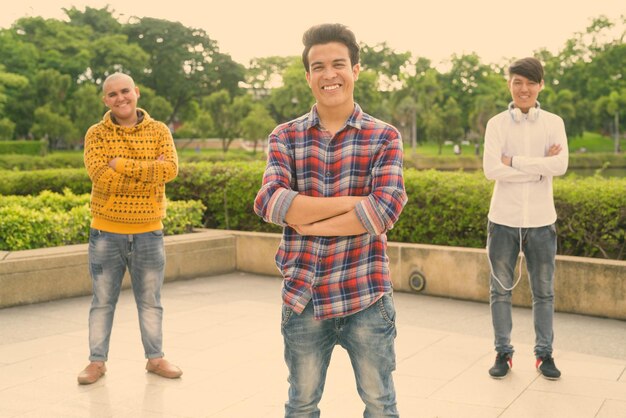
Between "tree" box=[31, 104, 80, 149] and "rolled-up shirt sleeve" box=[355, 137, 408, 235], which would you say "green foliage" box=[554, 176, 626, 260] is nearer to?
"rolled-up shirt sleeve" box=[355, 137, 408, 235]

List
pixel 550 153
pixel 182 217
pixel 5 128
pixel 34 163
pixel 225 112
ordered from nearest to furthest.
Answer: pixel 550 153, pixel 182 217, pixel 34 163, pixel 5 128, pixel 225 112

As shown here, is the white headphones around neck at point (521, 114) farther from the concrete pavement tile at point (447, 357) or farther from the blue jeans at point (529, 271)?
the concrete pavement tile at point (447, 357)

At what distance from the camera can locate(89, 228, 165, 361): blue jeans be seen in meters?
5.09

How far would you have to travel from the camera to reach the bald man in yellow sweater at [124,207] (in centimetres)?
504

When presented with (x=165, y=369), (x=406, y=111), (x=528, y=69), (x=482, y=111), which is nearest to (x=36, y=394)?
(x=165, y=369)

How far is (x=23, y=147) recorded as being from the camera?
44562mm

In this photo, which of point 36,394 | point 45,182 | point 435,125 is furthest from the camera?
point 435,125

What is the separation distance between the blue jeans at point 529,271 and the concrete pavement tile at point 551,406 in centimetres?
49

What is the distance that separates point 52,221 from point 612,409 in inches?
243

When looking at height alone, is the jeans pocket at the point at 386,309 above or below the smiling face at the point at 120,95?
below

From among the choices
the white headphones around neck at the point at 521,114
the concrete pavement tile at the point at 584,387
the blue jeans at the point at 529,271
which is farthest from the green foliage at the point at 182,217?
the concrete pavement tile at the point at 584,387

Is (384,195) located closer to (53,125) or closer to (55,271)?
(55,271)

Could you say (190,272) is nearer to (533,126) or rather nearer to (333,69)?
(533,126)

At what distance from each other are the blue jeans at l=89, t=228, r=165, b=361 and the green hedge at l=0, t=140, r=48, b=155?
1598 inches
